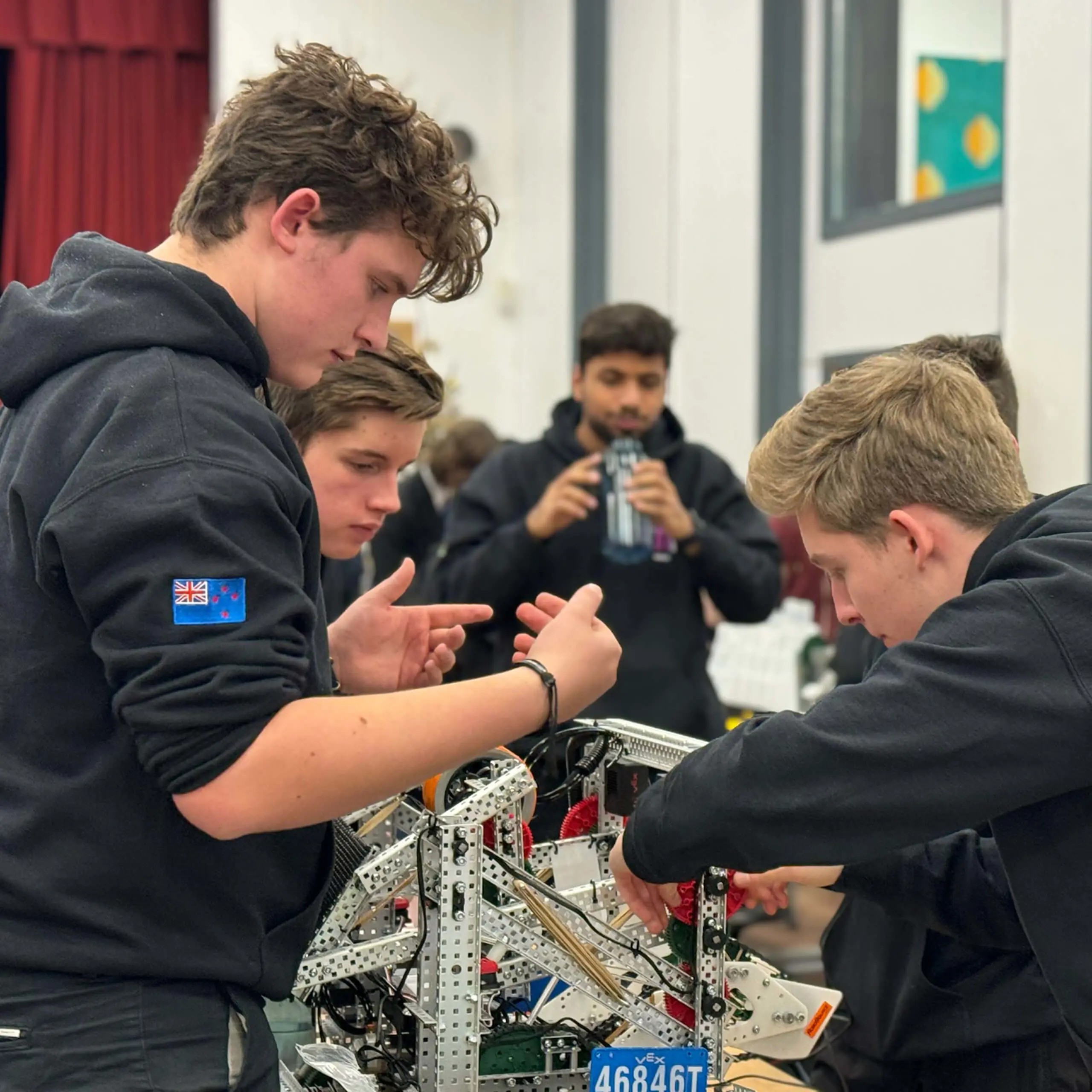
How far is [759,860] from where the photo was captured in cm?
125

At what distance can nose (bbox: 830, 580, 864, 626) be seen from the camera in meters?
1.43

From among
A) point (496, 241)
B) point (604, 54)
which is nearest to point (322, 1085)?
point (604, 54)

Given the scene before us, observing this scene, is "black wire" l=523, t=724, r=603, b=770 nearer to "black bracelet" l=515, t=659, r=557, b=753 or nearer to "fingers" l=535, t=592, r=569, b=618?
"fingers" l=535, t=592, r=569, b=618

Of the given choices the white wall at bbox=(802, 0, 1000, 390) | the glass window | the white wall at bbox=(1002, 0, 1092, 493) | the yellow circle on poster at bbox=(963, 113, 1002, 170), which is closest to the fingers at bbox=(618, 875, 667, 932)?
the white wall at bbox=(1002, 0, 1092, 493)

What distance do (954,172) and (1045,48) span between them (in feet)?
3.41

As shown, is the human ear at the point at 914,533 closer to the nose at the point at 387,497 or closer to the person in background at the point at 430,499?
the nose at the point at 387,497

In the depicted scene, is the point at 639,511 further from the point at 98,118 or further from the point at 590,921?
the point at 98,118

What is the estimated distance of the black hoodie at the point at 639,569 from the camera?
9.09 ft

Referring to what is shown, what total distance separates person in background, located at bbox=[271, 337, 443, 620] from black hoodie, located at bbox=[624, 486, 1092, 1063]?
706 mm

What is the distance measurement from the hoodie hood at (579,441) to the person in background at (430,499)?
3.08 feet

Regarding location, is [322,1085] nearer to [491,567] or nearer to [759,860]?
[759,860]

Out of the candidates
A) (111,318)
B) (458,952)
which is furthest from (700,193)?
(111,318)

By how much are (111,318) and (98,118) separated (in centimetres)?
683

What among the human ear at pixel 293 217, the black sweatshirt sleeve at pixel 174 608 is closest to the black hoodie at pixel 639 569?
the human ear at pixel 293 217
